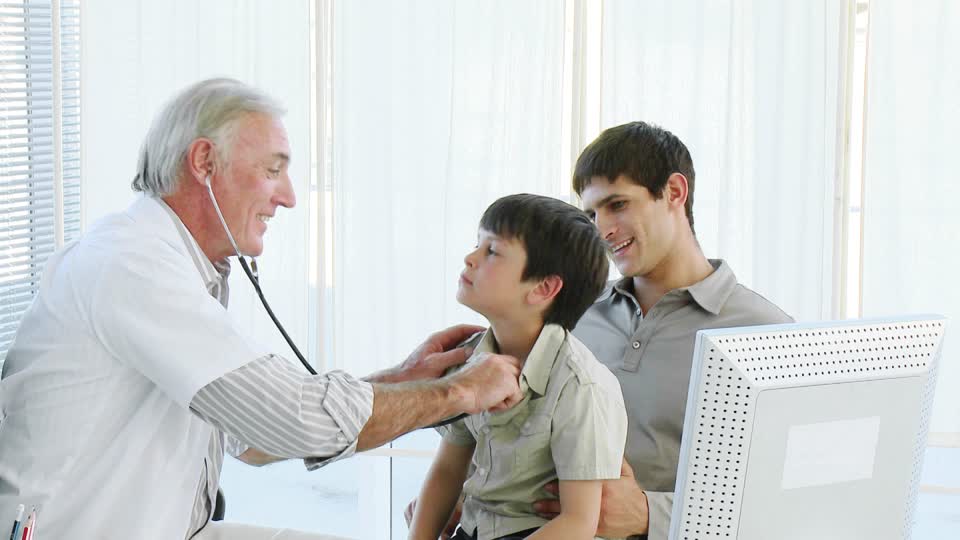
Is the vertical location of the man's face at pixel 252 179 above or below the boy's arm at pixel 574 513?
above

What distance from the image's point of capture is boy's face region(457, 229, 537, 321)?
5.82 ft

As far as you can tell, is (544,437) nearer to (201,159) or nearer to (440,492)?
(440,492)

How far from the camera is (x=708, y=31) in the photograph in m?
3.34

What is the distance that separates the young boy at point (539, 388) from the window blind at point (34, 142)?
2345 mm

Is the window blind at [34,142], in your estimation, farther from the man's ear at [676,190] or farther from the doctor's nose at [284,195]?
the man's ear at [676,190]

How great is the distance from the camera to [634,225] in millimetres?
2033

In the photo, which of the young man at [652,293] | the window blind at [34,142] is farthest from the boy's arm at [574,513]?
the window blind at [34,142]

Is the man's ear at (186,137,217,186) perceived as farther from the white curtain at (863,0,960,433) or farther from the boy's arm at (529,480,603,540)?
the white curtain at (863,0,960,433)

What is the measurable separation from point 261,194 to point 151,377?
42 centimetres

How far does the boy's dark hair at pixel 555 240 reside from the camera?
5.81 feet

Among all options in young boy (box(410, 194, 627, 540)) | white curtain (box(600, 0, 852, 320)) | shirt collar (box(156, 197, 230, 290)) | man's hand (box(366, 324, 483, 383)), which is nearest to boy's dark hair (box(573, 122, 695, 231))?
young boy (box(410, 194, 627, 540))

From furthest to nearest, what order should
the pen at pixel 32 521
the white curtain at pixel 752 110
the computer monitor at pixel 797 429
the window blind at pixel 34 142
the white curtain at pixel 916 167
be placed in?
the window blind at pixel 34 142, the white curtain at pixel 752 110, the white curtain at pixel 916 167, the pen at pixel 32 521, the computer monitor at pixel 797 429

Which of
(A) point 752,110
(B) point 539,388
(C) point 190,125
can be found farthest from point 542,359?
(A) point 752,110

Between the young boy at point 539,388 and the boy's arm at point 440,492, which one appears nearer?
the young boy at point 539,388
